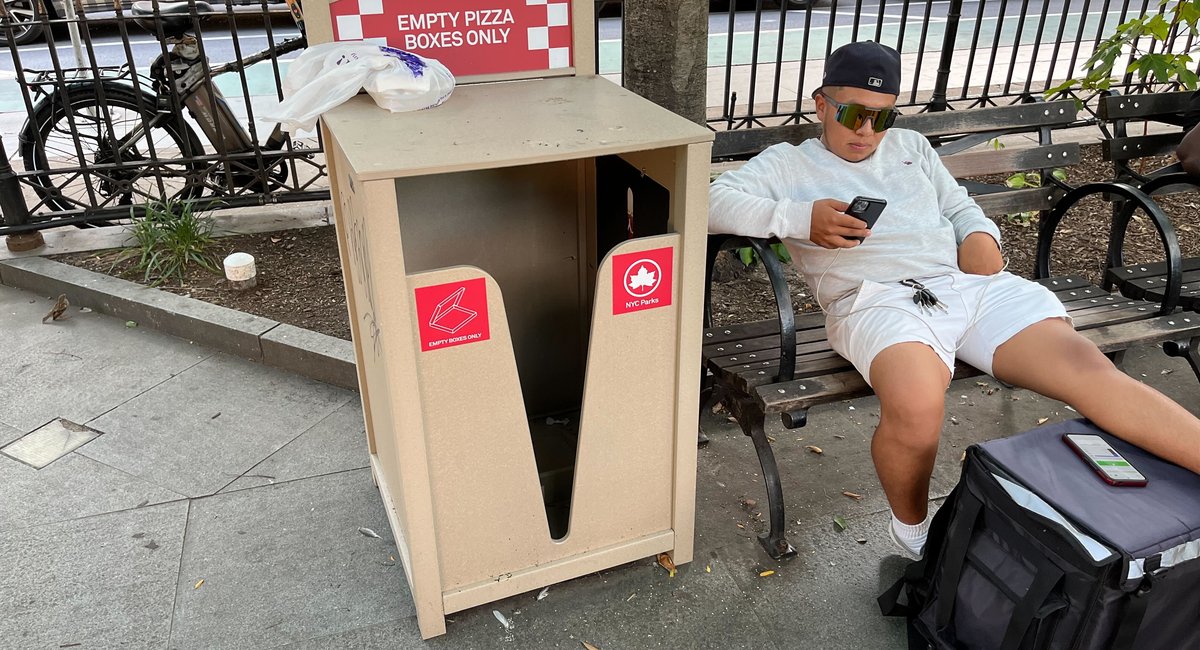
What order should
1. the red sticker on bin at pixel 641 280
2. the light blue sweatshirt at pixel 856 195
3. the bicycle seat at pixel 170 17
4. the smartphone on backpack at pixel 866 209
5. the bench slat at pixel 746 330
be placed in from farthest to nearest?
the bicycle seat at pixel 170 17
the bench slat at pixel 746 330
the light blue sweatshirt at pixel 856 195
the smartphone on backpack at pixel 866 209
the red sticker on bin at pixel 641 280

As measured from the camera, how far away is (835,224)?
228 centimetres

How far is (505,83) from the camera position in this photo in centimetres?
228

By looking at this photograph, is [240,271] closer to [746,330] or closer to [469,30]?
[469,30]

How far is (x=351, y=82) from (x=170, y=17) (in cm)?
→ 283

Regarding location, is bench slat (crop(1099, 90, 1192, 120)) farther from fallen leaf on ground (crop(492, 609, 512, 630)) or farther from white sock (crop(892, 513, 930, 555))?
fallen leaf on ground (crop(492, 609, 512, 630))

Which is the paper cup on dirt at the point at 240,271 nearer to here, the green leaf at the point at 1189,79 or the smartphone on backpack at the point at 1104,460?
the smartphone on backpack at the point at 1104,460

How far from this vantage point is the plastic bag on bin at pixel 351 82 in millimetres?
1991

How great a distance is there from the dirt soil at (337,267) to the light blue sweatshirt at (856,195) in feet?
3.60

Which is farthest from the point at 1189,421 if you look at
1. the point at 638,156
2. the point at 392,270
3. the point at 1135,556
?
the point at 392,270

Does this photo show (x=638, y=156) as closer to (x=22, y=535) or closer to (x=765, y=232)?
(x=765, y=232)

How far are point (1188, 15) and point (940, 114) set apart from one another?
150 cm

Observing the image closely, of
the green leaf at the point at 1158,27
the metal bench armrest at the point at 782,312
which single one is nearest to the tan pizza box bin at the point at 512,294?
the metal bench armrest at the point at 782,312

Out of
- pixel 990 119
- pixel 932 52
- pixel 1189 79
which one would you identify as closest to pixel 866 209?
pixel 990 119

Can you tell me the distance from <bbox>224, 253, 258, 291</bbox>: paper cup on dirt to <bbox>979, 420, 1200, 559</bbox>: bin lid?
3081 millimetres
